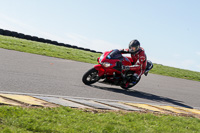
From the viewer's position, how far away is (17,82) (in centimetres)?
740

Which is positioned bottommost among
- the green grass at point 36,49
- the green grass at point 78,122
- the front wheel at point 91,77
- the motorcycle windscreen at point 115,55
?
the green grass at point 78,122

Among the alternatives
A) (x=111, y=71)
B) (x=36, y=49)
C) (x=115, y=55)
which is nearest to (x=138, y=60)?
(x=115, y=55)

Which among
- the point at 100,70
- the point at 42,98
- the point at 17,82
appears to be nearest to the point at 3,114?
the point at 42,98

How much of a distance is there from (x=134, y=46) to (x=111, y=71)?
1.10 metres

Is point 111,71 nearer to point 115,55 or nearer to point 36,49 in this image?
point 115,55

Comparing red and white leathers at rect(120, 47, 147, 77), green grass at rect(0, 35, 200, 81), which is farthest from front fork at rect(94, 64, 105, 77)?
green grass at rect(0, 35, 200, 81)

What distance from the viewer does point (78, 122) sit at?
451 cm

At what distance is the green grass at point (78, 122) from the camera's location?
396 centimetres

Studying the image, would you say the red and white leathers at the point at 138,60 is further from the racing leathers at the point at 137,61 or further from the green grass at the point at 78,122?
the green grass at the point at 78,122

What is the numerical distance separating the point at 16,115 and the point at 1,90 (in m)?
1.98

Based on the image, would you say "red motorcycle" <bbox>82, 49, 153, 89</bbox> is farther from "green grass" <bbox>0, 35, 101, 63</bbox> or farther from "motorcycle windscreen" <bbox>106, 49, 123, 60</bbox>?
"green grass" <bbox>0, 35, 101, 63</bbox>

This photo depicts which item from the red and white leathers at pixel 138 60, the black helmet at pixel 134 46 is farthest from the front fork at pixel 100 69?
the black helmet at pixel 134 46

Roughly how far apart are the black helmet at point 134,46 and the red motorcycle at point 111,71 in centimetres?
35

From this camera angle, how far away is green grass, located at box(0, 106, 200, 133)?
13.0 feet
